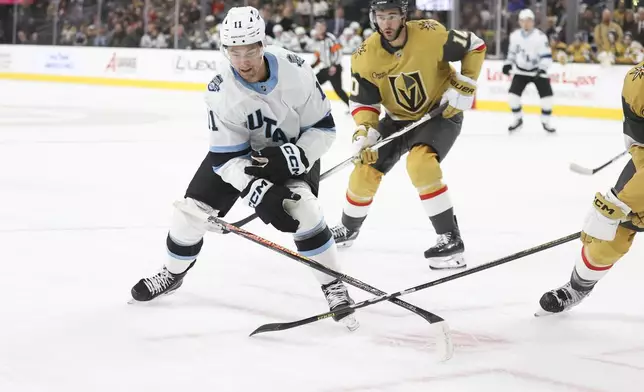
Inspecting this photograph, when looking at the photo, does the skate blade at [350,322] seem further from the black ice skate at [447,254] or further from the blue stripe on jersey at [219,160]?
the black ice skate at [447,254]

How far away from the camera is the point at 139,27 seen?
1342 cm

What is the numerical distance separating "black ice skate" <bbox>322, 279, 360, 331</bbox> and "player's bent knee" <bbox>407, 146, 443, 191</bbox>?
2.87 ft

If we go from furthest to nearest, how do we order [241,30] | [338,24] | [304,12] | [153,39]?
1. [153,39]
2. [304,12]
3. [338,24]
4. [241,30]

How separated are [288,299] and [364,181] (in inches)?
34.8

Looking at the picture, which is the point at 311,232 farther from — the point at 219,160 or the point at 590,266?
the point at 590,266

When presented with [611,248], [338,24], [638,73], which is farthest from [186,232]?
[338,24]

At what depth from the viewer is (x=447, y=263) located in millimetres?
3555

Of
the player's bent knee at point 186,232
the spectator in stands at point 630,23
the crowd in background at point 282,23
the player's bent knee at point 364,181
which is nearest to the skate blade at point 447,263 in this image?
the player's bent knee at point 364,181

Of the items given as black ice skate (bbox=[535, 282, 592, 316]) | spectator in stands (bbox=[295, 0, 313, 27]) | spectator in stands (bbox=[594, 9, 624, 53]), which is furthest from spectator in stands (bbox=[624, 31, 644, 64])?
black ice skate (bbox=[535, 282, 592, 316])

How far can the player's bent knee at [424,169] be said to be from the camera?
355cm

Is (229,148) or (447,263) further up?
(229,148)

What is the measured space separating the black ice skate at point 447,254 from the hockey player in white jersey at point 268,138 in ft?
2.78

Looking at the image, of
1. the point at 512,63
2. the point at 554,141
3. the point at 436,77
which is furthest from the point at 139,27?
the point at 436,77

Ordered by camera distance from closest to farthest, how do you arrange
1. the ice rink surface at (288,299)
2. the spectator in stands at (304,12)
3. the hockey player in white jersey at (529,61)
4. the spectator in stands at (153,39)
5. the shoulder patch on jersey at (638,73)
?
the ice rink surface at (288,299)
the shoulder patch on jersey at (638,73)
the hockey player in white jersey at (529,61)
the spectator in stands at (304,12)
the spectator in stands at (153,39)
